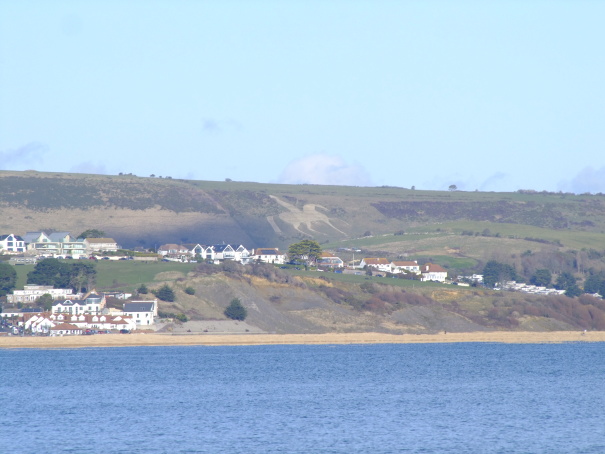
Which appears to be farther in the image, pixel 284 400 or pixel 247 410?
pixel 284 400

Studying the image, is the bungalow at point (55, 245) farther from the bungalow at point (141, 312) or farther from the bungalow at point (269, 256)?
the bungalow at point (141, 312)

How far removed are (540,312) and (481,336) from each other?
49.8 ft

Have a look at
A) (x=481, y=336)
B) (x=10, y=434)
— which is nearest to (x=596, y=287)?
(x=481, y=336)

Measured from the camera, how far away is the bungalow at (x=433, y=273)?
151125 mm

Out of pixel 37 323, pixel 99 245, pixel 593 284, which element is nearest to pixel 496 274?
pixel 593 284

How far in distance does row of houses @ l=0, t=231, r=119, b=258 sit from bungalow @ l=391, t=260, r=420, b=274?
44.3 m

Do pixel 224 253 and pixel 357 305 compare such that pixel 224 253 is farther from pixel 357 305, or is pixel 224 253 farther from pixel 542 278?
pixel 542 278

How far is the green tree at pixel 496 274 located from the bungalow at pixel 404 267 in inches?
430

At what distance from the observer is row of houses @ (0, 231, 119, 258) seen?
150m

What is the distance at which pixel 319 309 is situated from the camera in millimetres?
113938

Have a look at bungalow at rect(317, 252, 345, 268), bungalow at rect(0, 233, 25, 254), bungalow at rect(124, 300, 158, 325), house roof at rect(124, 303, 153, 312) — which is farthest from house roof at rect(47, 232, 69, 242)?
bungalow at rect(124, 300, 158, 325)

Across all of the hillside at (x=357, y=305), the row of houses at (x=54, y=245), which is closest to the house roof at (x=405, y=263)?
the hillside at (x=357, y=305)

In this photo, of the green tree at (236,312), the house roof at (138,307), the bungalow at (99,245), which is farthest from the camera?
the bungalow at (99,245)

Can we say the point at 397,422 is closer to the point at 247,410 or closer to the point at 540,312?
the point at 247,410
